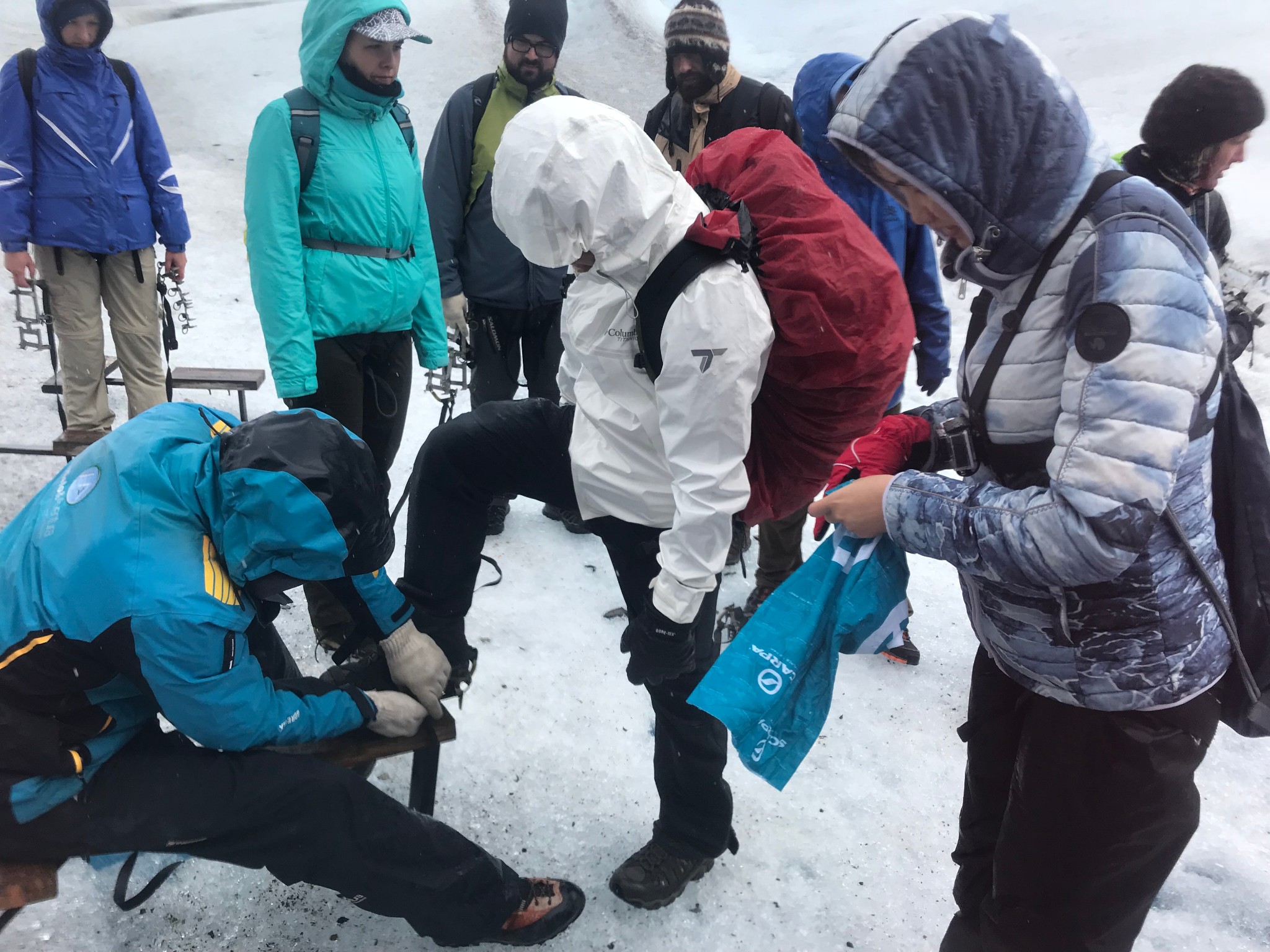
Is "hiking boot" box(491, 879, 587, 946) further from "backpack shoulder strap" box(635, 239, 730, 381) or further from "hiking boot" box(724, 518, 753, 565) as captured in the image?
"hiking boot" box(724, 518, 753, 565)

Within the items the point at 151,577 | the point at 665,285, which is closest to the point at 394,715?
the point at 151,577

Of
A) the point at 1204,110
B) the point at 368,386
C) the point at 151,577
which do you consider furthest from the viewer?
the point at 368,386

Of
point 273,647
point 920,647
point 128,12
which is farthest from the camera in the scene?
point 128,12

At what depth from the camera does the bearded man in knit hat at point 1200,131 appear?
2.35m

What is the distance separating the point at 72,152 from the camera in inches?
157

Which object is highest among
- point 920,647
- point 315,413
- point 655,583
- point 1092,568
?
point 1092,568

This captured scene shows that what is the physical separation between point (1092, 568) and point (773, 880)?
5.38 feet

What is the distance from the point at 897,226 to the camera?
3.03 meters

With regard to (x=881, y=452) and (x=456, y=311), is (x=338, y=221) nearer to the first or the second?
(x=456, y=311)

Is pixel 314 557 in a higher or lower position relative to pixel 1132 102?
lower

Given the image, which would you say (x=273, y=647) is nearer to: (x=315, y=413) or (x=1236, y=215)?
(x=315, y=413)

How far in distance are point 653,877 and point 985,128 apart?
202 cm

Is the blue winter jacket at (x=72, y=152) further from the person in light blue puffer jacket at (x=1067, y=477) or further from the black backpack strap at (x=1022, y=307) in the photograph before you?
the black backpack strap at (x=1022, y=307)

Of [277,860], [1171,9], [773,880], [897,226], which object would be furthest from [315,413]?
[1171,9]
